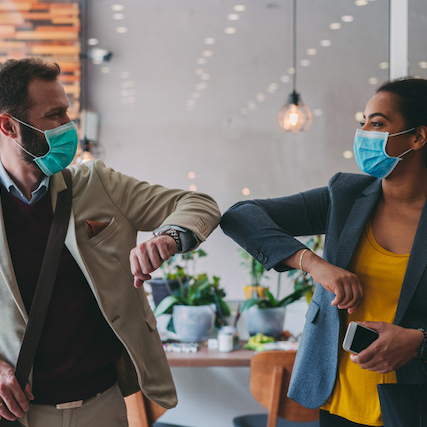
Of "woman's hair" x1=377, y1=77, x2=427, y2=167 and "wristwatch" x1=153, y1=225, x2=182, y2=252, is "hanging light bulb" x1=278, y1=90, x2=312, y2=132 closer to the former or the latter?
"woman's hair" x1=377, y1=77, x2=427, y2=167

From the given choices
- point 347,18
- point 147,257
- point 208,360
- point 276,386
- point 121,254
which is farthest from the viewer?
point 347,18

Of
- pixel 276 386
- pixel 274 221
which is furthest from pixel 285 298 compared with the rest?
pixel 274 221

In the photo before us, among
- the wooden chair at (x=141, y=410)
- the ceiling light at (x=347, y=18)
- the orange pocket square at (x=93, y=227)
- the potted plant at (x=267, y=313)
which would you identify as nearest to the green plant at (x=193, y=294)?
the potted plant at (x=267, y=313)

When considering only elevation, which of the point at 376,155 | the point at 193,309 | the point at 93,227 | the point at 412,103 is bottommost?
the point at 193,309

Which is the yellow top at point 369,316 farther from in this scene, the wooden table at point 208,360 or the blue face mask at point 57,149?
the wooden table at point 208,360

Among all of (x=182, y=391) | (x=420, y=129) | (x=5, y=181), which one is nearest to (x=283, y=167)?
(x=182, y=391)

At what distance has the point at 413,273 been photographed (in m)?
1.10

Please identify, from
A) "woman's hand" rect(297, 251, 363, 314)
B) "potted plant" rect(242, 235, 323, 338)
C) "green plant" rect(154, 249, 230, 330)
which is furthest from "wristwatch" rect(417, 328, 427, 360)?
"green plant" rect(154, 249, 230, 330)

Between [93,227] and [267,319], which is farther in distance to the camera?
[267,319]

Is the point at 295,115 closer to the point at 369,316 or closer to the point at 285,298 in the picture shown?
the point at 285,298

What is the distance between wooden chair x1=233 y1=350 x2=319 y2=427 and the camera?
2.13 metres

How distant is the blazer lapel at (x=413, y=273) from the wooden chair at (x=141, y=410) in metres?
1.44

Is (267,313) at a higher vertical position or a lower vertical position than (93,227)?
lower

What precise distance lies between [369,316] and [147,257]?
0.56 meters
